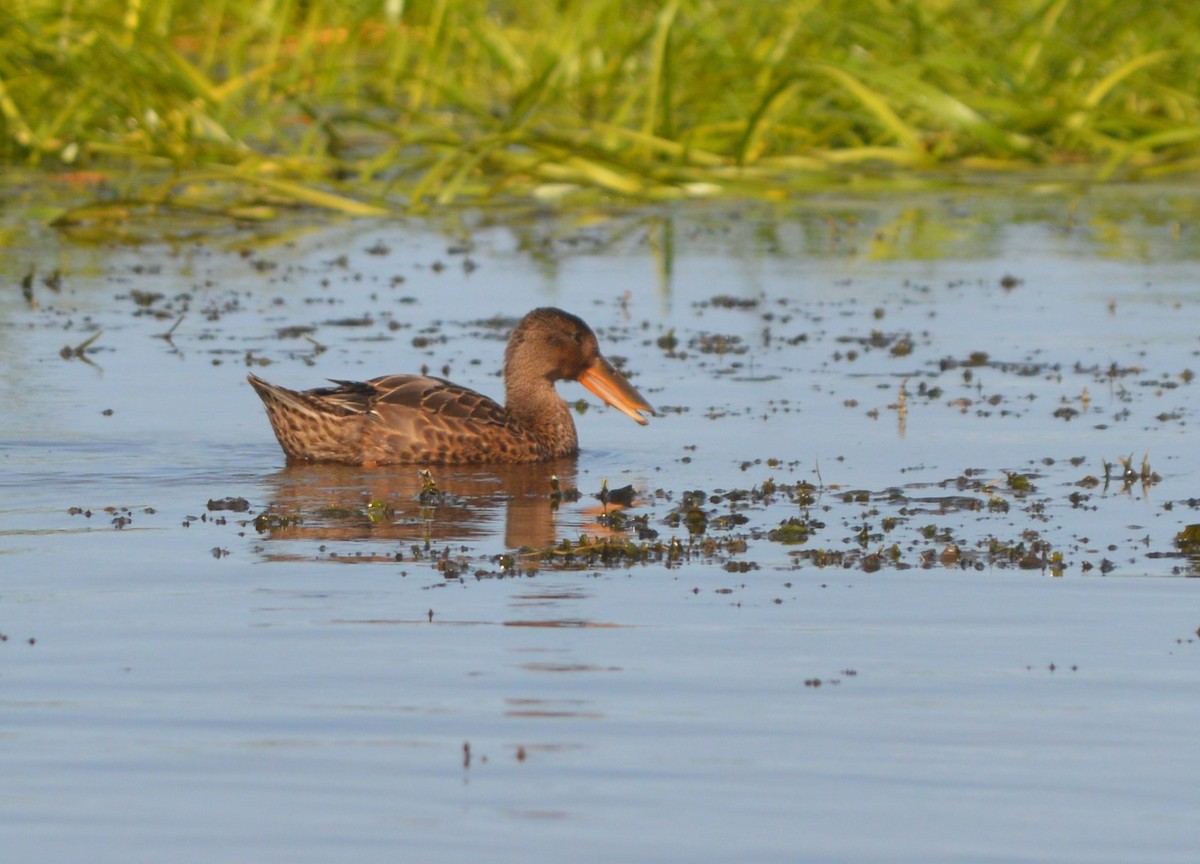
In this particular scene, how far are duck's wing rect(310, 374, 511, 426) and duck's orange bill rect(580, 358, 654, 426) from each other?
62cm

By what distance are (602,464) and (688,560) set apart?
7.93 feet

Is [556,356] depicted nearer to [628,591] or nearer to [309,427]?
[309,427]

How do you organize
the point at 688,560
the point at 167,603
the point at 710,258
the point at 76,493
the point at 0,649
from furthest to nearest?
the point at 710,258
the point at 76,493
the point at 688,560
the point at 167,603
the point at 0,649

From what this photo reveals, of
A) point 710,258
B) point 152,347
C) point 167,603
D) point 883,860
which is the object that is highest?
point 710,258

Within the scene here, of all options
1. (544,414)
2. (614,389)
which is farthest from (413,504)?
(614,389)

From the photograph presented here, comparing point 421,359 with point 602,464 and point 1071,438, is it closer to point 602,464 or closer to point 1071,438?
point 602,464

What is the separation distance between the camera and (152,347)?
12641mm

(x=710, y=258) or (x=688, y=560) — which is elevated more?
(x=710, y=258)

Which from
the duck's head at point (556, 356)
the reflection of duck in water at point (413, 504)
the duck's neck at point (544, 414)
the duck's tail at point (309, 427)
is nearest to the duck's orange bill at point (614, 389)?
the duck's head at point (556, 356)

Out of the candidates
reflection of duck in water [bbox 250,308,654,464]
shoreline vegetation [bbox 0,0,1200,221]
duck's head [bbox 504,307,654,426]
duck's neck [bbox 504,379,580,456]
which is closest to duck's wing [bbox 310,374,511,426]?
reflection of duck in water [bbox 250,308,654,464]

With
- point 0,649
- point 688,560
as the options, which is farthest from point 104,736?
point 688,560

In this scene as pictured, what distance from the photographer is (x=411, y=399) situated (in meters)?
9.93

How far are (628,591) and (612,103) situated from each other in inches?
612

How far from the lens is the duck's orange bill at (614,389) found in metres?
10.5
